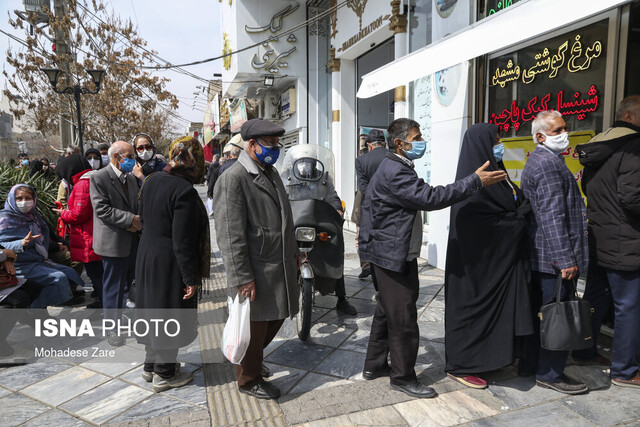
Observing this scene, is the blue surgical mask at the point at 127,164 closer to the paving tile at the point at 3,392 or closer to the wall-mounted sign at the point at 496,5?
the paving tile at the point at 3,392

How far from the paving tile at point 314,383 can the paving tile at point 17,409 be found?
1.66m

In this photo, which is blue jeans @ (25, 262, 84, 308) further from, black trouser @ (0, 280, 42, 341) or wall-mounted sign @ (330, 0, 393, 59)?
wall-mounted sign @ (330, 0, 393, 59)

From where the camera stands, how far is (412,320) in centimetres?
298

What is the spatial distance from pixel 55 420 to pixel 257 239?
1702mm

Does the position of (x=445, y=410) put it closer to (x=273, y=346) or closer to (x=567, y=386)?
(x=567, y=386)

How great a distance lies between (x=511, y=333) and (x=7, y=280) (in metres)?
4.00

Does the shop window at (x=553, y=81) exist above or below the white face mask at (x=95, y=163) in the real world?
above

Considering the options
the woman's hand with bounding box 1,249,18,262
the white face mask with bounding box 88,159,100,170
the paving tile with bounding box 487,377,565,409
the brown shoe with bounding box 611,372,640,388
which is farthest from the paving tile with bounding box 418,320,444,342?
the white face mask with bounding box 88,159,100,170

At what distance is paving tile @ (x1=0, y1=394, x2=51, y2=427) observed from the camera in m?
2.85

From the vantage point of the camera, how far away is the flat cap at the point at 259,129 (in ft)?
9.42

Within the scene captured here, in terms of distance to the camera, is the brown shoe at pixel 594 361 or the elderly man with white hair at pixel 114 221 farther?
the elderly man with white hair at pixel 114 221

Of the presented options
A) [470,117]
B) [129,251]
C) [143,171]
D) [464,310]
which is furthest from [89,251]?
[470,117]

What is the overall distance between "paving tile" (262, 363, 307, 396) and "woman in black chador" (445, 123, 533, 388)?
1.17m

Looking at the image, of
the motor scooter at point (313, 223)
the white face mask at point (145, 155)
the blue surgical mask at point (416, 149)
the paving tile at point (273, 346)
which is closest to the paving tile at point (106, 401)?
the paving tile at point (273, 346)
